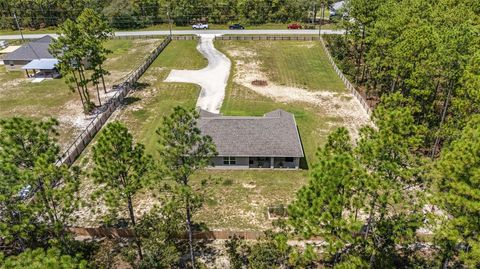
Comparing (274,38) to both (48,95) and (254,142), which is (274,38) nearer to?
(48,95)

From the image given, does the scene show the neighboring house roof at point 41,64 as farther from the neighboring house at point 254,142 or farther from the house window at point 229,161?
the house window at point 229,161

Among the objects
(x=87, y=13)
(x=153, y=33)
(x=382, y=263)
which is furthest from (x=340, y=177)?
(x=153, y=33)

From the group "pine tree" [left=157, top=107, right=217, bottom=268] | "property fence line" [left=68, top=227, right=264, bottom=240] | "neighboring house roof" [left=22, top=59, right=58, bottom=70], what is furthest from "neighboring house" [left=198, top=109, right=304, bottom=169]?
"neighboring house roof" [left=22, top=59, right=58, bottom=70]

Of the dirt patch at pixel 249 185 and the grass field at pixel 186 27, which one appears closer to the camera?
the dirt patch at pixel 249 185

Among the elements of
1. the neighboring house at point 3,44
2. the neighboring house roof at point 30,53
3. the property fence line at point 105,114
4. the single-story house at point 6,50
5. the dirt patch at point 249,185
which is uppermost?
the neighboring house roof at point 30,53

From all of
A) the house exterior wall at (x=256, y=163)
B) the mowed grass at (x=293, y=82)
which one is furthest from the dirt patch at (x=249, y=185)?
the mowed grass at (x=293, y=82)

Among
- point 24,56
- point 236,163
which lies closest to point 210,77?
point 236,163
